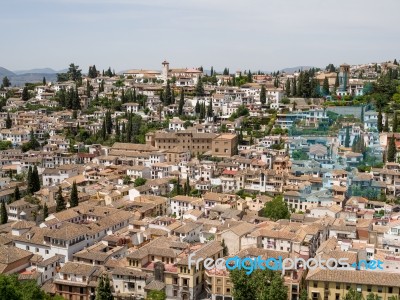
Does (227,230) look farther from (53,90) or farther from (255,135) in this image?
(53,90)

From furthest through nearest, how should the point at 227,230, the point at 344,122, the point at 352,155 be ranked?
1. the point at 344,122
2. the point at 352,155
3. the point at 227,230

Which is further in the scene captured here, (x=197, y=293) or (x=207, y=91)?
(x=207, y=91)

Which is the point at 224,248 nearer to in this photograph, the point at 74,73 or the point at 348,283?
the point at 348,283

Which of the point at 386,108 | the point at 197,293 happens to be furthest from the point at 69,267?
the point at 386,108

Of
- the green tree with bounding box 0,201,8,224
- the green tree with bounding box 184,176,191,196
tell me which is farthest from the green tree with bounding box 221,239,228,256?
the green tree with bounding box 0,201,8,224

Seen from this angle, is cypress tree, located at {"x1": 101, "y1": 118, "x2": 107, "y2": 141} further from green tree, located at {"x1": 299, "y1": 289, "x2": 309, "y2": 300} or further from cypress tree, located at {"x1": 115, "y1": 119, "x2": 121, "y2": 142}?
green tree, located at {"x1": 299, "y1": 289, "x2": 309, "y2": 300}

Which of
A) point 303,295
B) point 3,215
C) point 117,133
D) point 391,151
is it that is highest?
point 117,133

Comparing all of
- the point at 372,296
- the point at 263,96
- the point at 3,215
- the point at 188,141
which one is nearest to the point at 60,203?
the point at 3,215

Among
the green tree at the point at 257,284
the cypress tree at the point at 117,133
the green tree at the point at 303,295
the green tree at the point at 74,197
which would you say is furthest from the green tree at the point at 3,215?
the green tree at the point at 303,295
